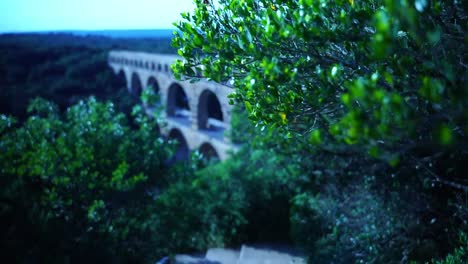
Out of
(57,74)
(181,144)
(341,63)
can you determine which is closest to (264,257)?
(341,63)

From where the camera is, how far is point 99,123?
29.6ft

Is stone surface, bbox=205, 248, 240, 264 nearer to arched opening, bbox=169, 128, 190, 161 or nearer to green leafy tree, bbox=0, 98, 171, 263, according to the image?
green leafy tree, bbox=0, 98, 171, 263

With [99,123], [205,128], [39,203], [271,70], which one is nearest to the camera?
[271,70]

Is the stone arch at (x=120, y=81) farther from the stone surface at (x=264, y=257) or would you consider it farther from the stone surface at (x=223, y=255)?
the stone surface at (x=264, y=257)

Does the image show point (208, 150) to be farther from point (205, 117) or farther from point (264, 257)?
point (264, 257)

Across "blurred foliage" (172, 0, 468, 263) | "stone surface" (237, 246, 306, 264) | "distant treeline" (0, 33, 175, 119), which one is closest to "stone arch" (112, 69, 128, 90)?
"distant treeline" (0, 33, 175, 119)

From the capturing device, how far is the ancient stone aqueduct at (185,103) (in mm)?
17156

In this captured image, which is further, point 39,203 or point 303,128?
point 39,203

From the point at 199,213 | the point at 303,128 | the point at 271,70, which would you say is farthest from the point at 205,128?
the point at 271,70

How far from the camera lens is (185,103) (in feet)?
91.4

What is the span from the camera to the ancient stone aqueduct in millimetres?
17156

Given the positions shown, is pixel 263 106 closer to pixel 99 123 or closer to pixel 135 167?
pixel 135 167

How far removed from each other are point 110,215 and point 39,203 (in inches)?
54.0

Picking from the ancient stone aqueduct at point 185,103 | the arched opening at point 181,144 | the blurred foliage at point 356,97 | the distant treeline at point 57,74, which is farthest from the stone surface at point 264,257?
the distant treeline at point 57,74
